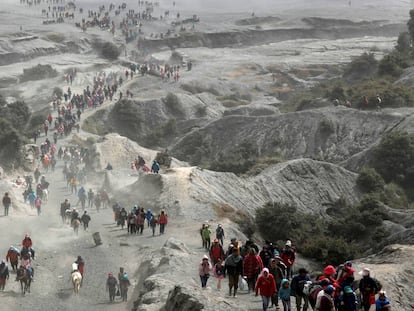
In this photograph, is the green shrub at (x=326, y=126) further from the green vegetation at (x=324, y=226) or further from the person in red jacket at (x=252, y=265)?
the person in red jacket at (x=252, y=265)

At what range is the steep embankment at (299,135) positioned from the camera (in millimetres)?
54594

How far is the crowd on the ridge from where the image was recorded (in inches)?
531

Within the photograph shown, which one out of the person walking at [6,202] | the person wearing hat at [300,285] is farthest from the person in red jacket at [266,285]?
the person walking at [6,202]

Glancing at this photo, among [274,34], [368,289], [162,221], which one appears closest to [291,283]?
[368,289]

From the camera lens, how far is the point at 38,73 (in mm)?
79875

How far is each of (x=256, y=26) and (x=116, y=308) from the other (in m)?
102

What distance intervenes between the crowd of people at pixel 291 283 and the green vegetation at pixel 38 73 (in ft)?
210

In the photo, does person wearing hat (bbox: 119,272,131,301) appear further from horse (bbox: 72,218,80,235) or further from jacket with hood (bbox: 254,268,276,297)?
jacket with hood (bbox: 254,268,276,297)

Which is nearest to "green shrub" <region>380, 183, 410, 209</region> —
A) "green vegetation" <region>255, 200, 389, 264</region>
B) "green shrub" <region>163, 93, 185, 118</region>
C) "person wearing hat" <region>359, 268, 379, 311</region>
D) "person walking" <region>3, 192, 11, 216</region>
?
"green vegetation" <region>255, 200, 389, 264</region>

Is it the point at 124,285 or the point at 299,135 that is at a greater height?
the point at 124,285

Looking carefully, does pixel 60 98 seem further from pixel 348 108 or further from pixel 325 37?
pixel 325 37

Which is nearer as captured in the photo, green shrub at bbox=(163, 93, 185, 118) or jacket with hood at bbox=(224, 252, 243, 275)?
jacket with hood at bbox=(224, 252, 243, 275)

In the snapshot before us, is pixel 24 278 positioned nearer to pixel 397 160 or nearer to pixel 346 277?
pixel 346 277

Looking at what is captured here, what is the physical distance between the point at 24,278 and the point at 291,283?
11.5m
